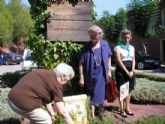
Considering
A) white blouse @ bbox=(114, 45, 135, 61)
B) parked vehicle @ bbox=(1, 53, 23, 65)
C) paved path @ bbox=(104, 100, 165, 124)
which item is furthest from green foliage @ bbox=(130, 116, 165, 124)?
parked vehicle @ bbox=(1, 53, 23, 65)

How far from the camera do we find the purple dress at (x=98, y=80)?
333 inches

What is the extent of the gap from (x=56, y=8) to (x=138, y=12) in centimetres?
2739

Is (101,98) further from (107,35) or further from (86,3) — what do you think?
(107,35)

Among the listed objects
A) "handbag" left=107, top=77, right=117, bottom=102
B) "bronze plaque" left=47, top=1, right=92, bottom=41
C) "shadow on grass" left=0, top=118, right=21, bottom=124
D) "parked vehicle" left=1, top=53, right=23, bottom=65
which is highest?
"bronze plaque" left=47, top=1, right=92, bottom=41

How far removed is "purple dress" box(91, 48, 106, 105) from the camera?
8.45 metres

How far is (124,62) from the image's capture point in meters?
8.98

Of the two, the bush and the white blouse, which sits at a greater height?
the white blouse

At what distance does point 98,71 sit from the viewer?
8484 mm

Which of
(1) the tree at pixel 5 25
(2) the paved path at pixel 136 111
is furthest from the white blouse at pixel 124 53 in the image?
(1) the tree at pixel 5 25

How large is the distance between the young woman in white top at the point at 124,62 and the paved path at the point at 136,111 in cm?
14

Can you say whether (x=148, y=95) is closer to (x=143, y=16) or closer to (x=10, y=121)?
(x=10, y=121)

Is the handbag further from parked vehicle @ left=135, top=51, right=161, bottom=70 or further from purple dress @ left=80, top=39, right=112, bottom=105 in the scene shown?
parked vehicle @ left=135, top=51, right=161, bottom=70

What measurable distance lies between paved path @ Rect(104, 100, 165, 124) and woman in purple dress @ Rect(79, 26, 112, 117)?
571mm

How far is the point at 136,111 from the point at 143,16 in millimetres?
27566
